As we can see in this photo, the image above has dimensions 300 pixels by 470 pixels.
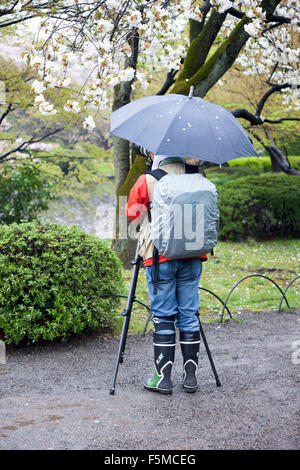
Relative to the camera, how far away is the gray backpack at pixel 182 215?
3395mm

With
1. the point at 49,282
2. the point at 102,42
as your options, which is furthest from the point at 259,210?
the point at 49,282

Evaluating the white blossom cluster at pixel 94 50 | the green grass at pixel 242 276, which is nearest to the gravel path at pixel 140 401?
the green grass at pixel 242 276

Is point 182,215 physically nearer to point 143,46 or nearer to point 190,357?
point 190,357

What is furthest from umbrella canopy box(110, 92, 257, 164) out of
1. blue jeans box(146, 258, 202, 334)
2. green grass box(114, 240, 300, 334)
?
green grass box(114, 240, 300, 334)

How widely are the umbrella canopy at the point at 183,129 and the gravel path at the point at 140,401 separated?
1.70 m

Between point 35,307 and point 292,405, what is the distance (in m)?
2.41

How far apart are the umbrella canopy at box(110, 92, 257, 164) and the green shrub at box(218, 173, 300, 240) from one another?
8.50 metres

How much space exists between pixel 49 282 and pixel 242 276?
4.85m

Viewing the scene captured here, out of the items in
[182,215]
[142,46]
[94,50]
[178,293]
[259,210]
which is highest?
[142,46]

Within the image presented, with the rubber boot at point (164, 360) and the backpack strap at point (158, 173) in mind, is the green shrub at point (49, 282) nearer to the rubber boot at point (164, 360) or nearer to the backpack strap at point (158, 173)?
the rubber boot at point (164, 360)

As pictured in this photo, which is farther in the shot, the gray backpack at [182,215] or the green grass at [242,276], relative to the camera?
the green grass at [242,276]

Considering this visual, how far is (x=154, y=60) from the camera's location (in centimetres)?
873

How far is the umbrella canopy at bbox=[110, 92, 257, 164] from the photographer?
3400 millimetres

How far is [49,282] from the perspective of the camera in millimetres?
4645
